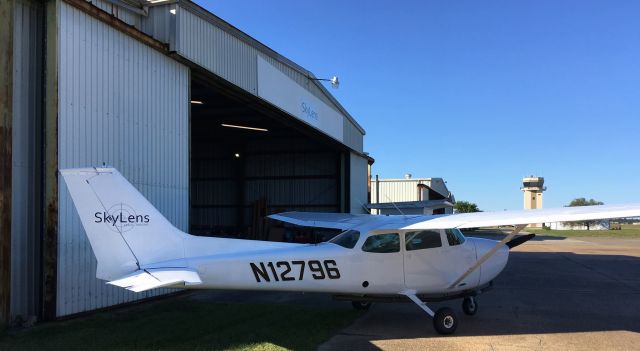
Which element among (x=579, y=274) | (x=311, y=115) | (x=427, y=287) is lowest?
(x=579, y=274)

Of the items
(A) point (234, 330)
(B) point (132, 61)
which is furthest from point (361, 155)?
(A) point (234, 330)

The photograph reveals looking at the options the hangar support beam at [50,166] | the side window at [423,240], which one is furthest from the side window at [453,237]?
the hangar support beam at [50,166]

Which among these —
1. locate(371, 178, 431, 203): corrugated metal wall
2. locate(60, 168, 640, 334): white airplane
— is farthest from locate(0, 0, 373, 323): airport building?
locate(371, 178, 431, 203): corrugated metal wall

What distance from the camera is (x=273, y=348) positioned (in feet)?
21.4

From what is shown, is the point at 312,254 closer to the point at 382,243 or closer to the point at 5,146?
the point at 382,243

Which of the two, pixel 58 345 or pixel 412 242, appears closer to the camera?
pixel 58 345

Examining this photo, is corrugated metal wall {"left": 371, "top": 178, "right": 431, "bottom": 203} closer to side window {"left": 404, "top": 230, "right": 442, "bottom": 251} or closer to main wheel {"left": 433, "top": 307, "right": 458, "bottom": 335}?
side window {"left": 404, "top": 230, "right": 442, "bottom": 251}

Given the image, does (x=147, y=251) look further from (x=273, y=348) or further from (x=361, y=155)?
(x=361, y=155)

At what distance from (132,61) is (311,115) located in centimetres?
980

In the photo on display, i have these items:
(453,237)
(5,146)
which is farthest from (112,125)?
(453,237)

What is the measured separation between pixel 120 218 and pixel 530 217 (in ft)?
18.5

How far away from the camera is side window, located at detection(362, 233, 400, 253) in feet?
24.8

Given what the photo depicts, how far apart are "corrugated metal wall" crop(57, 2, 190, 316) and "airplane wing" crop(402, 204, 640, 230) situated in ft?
18.7

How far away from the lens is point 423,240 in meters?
7.96
